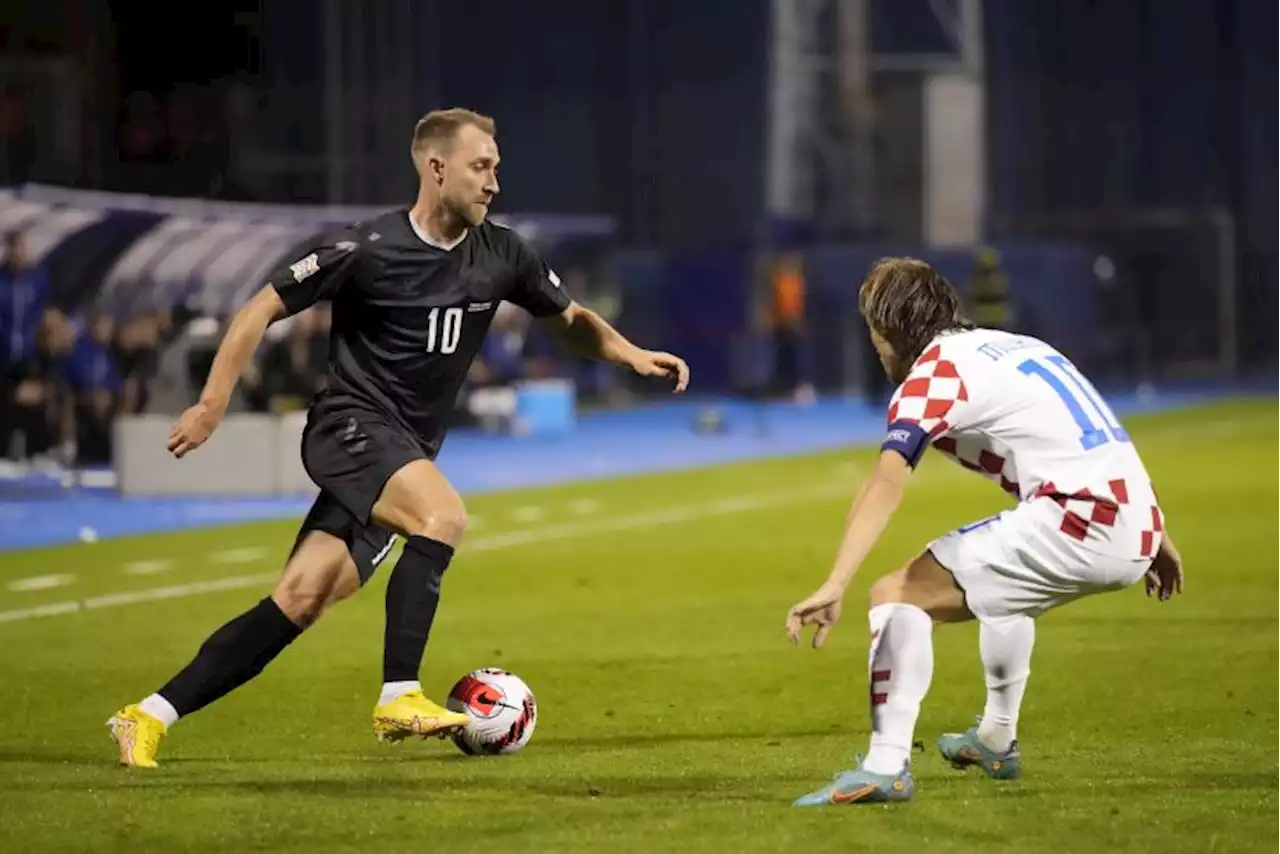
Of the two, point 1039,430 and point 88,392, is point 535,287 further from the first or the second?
point 88,392

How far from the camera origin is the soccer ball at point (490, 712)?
8086 mm

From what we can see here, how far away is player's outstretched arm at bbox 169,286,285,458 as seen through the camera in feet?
24.7

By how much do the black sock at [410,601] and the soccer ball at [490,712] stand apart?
0.21 meters

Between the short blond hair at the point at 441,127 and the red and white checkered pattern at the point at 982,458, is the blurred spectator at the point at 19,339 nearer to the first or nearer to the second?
the short blond hair at the point at 441,127

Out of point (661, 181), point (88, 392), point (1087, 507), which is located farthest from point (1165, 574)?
point (661, 181)

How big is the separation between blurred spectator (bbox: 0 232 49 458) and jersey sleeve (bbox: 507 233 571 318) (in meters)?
14.5

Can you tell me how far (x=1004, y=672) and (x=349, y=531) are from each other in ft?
7.41

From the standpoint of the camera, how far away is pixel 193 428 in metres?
7.54

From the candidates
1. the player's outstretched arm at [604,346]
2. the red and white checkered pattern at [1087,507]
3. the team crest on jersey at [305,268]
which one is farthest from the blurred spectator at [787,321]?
the red and white checkered pattern at [1087,507]

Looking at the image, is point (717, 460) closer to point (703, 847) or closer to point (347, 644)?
point (347, 644)

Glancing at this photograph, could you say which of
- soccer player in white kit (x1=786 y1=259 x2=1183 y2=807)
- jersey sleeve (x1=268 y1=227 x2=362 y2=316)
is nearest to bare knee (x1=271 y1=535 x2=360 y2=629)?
jersey sleeve (x1=268 y1=227 x2=362 y2=316)

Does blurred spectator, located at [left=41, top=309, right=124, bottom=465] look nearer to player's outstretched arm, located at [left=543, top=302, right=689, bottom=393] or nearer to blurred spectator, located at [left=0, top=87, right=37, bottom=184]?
blurred spectator, located at [left=0, top=87, right=37, bottom=184]

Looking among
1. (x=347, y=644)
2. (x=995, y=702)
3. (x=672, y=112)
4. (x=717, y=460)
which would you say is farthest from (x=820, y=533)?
(x=672, y=112)

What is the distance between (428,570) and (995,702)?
6.19 feet
